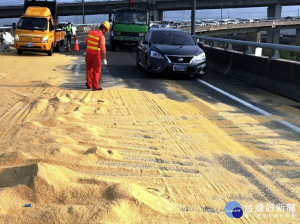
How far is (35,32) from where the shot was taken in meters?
20.4

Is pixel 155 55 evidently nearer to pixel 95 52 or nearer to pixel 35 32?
pixel 95 52

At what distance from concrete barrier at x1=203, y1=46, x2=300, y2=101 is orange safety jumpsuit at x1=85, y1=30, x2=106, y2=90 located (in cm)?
477

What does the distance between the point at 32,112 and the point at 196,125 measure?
10.4 ft

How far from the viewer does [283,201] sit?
12.8ft

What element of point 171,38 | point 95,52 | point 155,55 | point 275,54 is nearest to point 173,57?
point 155,55

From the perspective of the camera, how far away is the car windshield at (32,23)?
68.3ft

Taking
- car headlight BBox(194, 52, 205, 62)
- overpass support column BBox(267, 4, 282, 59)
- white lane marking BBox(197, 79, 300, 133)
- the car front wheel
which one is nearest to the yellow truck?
the car front wheel

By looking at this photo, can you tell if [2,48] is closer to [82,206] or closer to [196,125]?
[196,125]

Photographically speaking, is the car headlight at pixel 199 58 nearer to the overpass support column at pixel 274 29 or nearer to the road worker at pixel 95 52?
the road worker at pixel 95 52

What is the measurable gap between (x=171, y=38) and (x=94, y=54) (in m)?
4.23

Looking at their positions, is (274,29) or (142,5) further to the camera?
(274,29)

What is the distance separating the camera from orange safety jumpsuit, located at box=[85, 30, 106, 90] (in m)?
9.94

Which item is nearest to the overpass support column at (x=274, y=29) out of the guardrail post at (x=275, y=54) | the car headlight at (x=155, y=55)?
the car headlight at (x=155, y=55)

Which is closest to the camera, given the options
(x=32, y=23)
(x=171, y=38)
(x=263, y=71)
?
(x=263, y=71)
